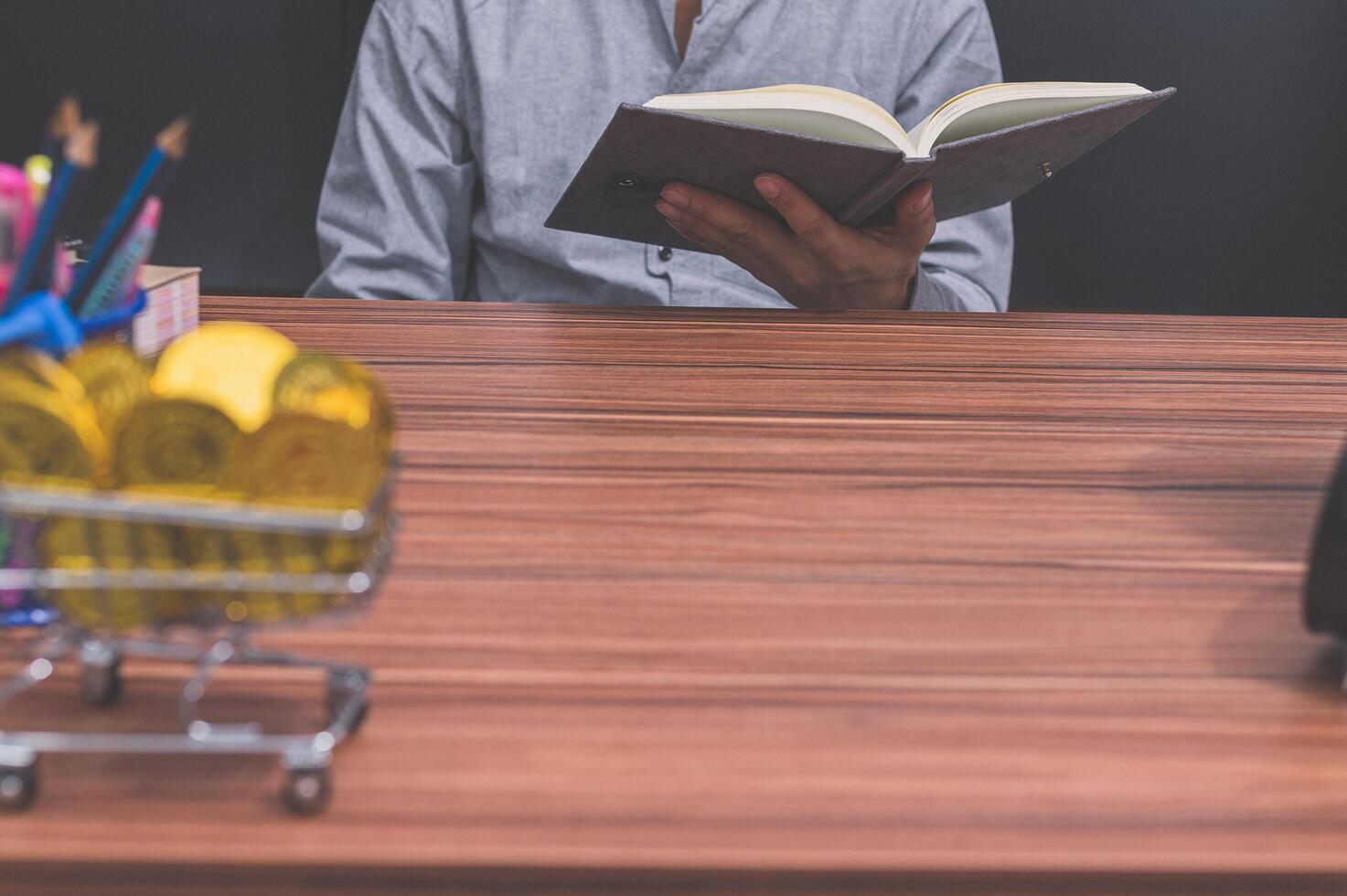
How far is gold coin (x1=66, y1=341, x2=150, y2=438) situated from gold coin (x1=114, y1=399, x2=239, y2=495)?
10 mm

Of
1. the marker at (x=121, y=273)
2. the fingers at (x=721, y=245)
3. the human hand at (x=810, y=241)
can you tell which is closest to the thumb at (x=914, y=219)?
the human hand at (x=810, y=241)

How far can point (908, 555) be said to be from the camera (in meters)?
0.45

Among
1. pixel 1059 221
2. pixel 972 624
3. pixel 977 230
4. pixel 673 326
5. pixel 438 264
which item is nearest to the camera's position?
pixel 972 624

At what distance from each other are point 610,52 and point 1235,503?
94 centimetres

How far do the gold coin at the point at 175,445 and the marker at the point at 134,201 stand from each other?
84 millimetres

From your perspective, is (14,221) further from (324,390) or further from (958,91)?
(958,91)

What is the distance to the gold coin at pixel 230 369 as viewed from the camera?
32 centimetres

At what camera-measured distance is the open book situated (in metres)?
0.84

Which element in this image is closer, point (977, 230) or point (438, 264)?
point (438, 264)

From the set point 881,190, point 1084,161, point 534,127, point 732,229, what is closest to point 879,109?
point 881,190

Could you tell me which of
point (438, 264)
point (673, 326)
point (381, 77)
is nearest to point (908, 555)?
point (673, 326)

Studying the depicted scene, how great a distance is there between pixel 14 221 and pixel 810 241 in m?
0.70

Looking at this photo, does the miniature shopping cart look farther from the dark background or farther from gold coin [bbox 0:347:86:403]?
the dark background

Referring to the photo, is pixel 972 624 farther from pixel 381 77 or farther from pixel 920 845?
pixel 381 77
